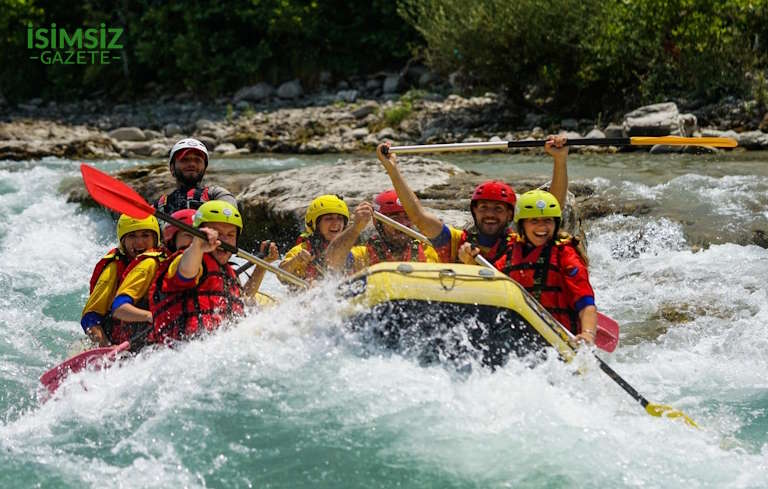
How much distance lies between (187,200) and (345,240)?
1.69 metres

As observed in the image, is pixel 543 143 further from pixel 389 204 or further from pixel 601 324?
pixel 601 324

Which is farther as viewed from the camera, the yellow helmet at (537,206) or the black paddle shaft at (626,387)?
the yellow helmet at (537,206)

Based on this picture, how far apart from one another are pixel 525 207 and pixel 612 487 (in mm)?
1658

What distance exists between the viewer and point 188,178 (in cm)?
619

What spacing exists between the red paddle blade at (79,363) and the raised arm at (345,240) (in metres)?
1.25

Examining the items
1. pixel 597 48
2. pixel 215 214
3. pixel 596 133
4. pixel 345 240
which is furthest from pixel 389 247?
pixel 597 48

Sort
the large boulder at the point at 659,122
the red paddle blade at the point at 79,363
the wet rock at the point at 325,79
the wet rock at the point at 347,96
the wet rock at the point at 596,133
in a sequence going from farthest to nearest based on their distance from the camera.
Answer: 1. the wet rock at the point at 325,79
2. the wet rock at the point at 347,96
3. the wet rock at the point at 596,133
4. the large boulder at the point at 659,122
5. the red paddle blade at the point at 79,363

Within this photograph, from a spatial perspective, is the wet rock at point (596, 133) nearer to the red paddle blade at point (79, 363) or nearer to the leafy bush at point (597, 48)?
the leafy bush at point (597, 48)

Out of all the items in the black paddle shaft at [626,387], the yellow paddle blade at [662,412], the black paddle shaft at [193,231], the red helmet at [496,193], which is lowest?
the yellow paddle blade at [662,412]

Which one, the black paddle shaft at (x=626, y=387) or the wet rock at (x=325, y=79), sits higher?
the wet rock at (x=325, y=79)

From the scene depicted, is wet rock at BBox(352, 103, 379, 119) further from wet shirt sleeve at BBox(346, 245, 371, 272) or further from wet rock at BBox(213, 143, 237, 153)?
wet shirt sleeve at BBox(346, 245, 371, 272)

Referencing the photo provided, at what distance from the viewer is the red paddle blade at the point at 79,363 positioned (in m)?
4.46

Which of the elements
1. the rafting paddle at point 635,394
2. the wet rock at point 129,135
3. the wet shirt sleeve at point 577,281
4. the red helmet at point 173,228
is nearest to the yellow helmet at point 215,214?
the red helmet at point 173,228

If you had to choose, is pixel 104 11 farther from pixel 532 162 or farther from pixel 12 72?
pixel 532 162
